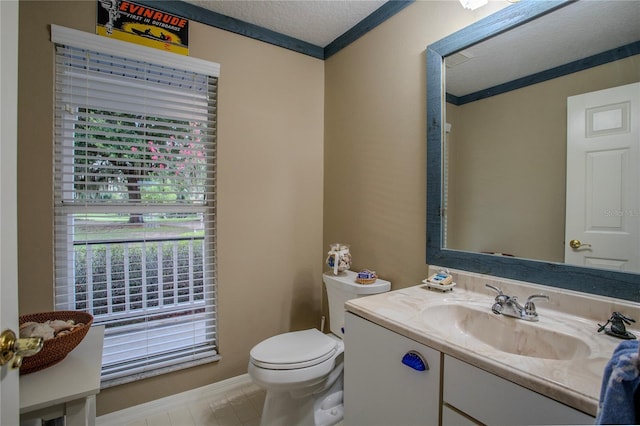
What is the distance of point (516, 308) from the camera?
3.47 ft

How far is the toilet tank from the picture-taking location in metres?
1.64

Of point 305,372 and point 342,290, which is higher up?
point 342,290

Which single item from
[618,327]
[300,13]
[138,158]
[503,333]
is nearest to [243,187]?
[138,158]

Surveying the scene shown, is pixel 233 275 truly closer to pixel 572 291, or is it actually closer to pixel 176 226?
pixel 176 226

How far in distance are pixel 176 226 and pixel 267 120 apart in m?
0.93

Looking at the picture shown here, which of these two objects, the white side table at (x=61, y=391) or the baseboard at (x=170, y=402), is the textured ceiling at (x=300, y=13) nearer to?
the white side table at (x=61, y=391)

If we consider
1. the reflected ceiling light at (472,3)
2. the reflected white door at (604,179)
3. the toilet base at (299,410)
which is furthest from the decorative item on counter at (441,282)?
the reflected ceiling light at (472,3)

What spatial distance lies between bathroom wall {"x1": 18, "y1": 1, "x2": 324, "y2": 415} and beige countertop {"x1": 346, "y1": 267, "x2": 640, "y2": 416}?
1.04 m

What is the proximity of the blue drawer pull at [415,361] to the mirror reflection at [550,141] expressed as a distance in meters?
0.66

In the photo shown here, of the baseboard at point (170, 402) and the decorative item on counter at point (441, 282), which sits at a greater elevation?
the decorative item on counter at point (441, 282)

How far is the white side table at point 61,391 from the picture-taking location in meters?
0.82

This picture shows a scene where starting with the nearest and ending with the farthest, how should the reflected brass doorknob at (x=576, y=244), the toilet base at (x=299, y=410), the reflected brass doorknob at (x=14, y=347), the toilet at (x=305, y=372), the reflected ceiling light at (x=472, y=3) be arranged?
the reflected brass doorknob at (x=14, y=347) < the reflected brass doorknob at (x=576, y=244) < the reflected ceiling light at (x=472, y=3) < the toilet at (x=305, y=372) < the toilet base at (x=299, y=410)

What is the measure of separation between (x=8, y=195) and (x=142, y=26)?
1517 mm

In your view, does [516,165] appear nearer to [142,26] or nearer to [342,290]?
[342,290]
